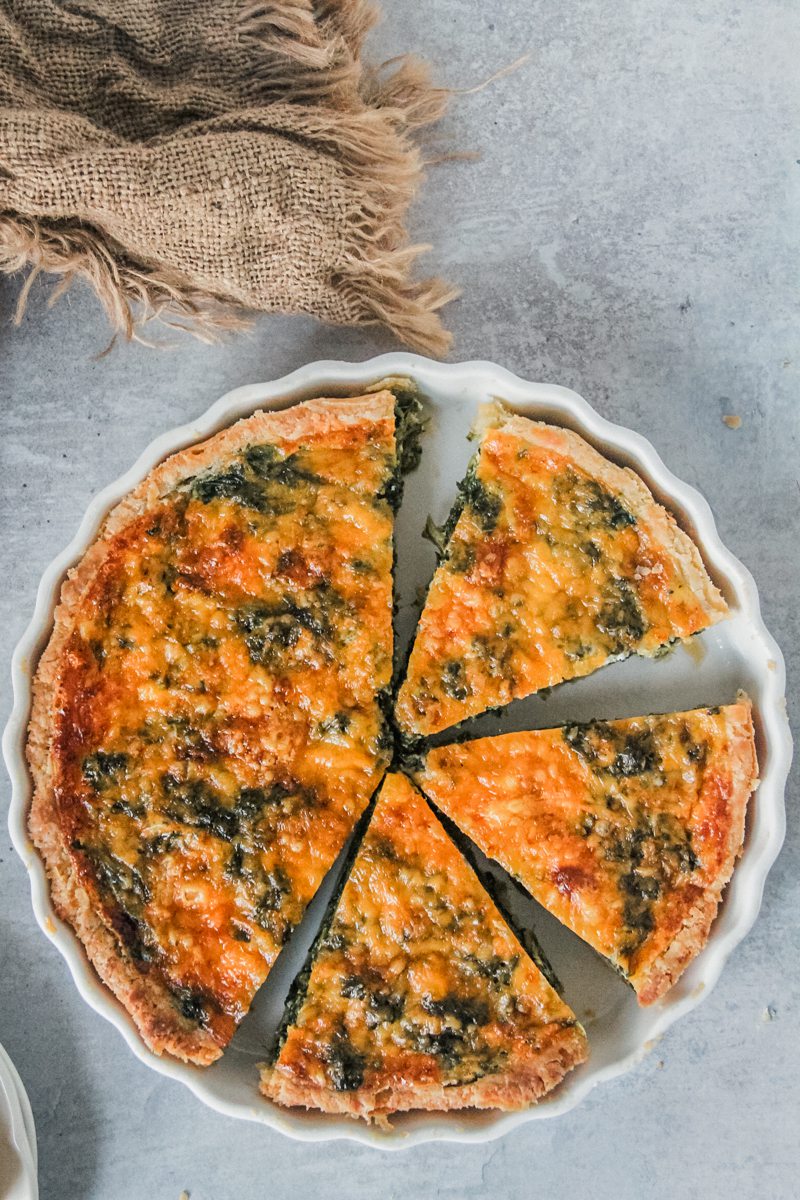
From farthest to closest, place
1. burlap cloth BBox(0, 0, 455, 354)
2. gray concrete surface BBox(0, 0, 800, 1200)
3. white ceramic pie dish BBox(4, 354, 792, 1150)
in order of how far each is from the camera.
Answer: gray concrete surface BBox(0, 0, 800, 1200) < burlap cloth BBox(0, 0, 455, 354) < white ceramic pie dish BBox(4, 354, 792, 1150)

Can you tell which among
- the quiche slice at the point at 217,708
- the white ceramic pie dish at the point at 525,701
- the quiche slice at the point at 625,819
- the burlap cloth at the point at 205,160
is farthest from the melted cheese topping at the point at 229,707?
the burlap cloth at the point at 205,160

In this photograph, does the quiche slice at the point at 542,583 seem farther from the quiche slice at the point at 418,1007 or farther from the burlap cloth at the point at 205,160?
the burlap cloth at the point at 205,160

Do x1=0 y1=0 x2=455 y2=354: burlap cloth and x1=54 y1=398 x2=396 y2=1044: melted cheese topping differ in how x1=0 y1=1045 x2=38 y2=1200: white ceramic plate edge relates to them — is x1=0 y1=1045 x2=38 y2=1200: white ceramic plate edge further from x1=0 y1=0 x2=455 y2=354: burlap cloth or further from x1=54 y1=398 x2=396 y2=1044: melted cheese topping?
x1=0 y1=0 x2=455 y2=354: burlap cloth

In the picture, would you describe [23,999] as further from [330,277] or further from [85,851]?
[330,277]

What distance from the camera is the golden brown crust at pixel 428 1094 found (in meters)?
3.40

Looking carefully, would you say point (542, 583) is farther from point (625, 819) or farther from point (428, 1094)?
point (428, 1094)

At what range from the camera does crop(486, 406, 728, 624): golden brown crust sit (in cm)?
355

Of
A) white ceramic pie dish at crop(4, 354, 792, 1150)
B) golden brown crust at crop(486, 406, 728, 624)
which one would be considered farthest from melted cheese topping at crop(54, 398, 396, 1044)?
golden brown crust at crop(486, 406, 728, 624)

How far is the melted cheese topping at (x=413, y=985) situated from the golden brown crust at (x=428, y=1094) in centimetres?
2

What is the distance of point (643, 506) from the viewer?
11.7 ft

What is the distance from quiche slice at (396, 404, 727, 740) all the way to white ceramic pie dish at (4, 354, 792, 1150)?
0.39ft

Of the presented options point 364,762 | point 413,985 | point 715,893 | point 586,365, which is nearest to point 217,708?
point 364,762

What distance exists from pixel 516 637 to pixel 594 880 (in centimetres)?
84

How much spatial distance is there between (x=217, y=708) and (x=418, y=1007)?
1.19m
